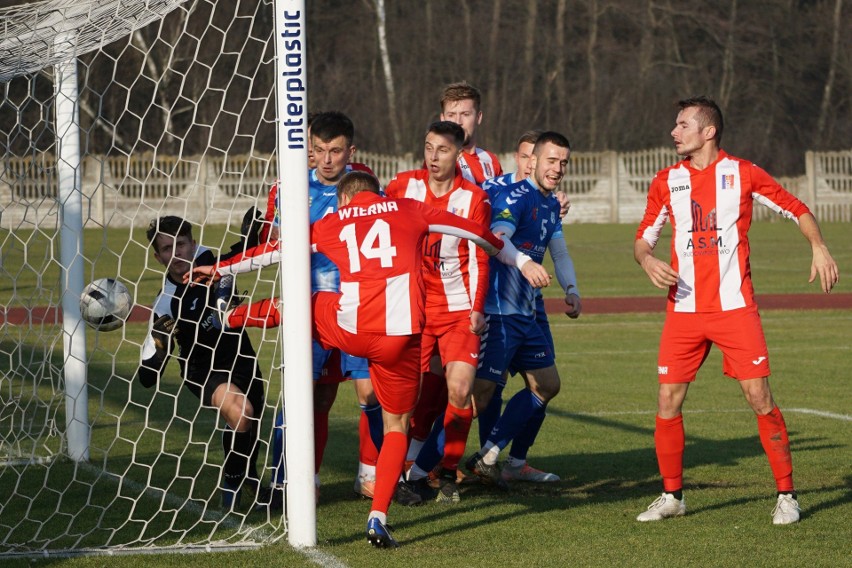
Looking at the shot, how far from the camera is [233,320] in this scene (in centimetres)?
566

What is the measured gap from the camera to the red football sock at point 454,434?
6492mm

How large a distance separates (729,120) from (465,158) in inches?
1699

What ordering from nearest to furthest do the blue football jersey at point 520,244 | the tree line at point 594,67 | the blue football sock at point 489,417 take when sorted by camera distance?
the blue football jersey at point 520,244
the blue football sock at point 489,417
the tree line at point 594,67

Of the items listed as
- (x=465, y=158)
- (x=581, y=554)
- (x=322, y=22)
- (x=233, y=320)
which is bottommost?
(x=581, y=554)

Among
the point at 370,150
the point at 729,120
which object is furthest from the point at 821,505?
the point at 729,120

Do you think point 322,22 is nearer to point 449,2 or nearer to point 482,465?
point 449,2

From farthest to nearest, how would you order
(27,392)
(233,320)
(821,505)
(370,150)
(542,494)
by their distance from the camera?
(370,150) → (27,392) → (542,494) → (821,505) → (233,320)

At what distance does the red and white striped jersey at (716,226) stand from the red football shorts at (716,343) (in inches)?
1.9

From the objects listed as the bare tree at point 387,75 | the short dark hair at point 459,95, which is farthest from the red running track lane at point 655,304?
the bare tree at point 387,75

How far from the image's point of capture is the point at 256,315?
5637 millimetres

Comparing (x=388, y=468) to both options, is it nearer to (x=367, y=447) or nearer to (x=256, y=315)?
(x=256, y=315)

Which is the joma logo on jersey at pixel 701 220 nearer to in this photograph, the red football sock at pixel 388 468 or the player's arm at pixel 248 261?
the red football sock at pixel 388 468

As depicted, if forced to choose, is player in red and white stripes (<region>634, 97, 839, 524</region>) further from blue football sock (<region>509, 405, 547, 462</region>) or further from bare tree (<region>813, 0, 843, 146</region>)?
bare tree (<region>813, 0, 843, 146</region>)

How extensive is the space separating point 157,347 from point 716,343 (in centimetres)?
274
